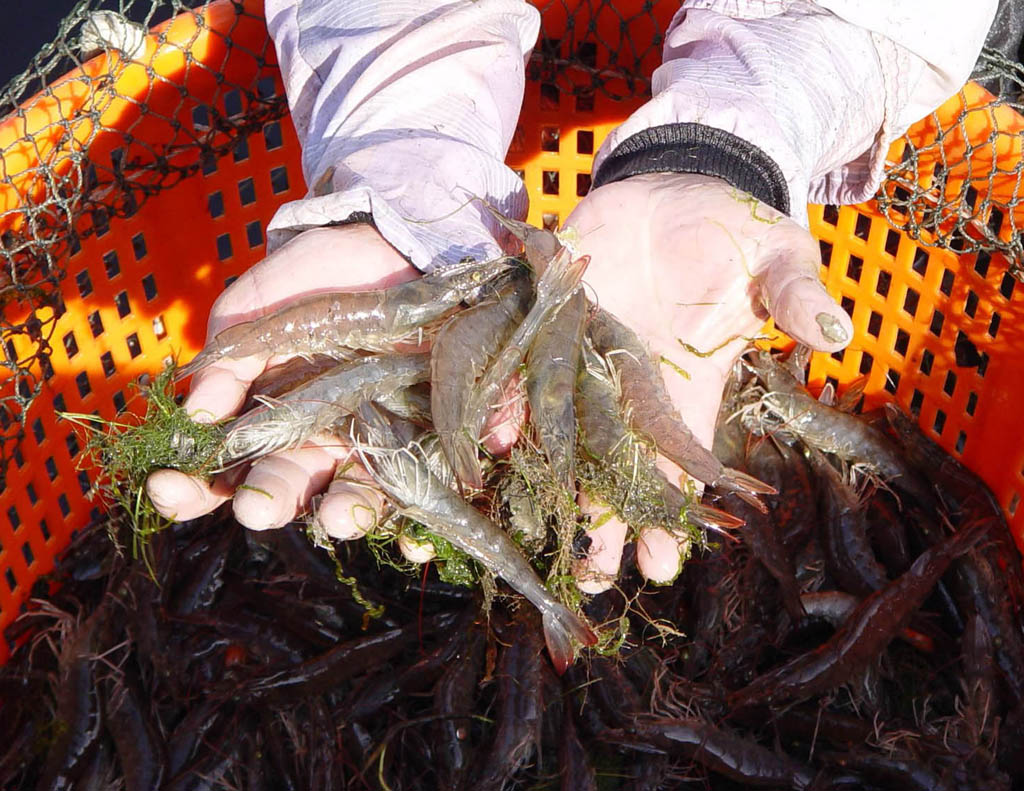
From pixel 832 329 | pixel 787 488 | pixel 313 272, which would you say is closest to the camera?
pixel 832 329

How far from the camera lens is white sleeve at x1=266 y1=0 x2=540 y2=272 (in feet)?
8.70

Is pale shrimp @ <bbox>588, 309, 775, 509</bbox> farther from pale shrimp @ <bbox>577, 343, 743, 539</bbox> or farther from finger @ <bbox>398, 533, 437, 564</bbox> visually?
finger @ <bbox>398, 533, 437, 564</bbox>

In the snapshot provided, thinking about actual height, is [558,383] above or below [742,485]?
above

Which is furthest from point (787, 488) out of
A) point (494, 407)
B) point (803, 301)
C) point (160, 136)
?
point (160, 136)

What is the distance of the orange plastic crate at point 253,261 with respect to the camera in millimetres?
3117

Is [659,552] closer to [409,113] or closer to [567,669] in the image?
[567,669]

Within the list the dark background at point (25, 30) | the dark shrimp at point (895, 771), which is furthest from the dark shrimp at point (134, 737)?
the dark background at point (25, 30)

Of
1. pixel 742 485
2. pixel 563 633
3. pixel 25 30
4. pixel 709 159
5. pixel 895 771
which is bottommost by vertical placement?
pixel 895 771

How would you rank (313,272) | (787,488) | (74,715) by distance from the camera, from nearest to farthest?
(313,272), (74,715), (787,488)

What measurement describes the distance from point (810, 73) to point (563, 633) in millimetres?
1489

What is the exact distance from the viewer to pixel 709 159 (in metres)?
2.56

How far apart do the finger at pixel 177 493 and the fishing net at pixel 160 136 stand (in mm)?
921

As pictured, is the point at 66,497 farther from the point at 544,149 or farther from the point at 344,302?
the point at 544,149

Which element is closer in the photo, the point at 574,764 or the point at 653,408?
the point at 653,408
